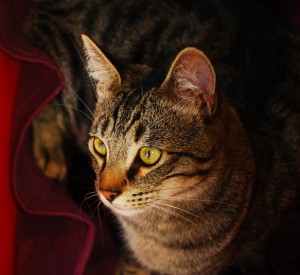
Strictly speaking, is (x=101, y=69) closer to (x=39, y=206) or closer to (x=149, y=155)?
(x=149, y=155)

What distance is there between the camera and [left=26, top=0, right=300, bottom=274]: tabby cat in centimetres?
107

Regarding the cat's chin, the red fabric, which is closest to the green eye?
the cat's chin

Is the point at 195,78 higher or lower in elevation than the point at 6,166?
higher

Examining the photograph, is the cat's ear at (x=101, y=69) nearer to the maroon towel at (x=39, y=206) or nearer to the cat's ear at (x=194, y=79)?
the cat's ear at (x=194, y=79)

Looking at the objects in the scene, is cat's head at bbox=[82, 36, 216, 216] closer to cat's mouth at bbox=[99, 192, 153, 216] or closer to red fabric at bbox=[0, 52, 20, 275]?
cat's mouth at bbox=[99, 192, 153, 216]

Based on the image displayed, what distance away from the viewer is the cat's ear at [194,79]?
988 mm

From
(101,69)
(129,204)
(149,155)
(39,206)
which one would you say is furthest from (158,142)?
(39,206)

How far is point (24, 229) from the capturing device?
5.32ft

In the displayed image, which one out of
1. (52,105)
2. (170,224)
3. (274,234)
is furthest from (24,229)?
(274,234)

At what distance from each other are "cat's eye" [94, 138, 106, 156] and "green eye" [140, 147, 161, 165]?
0.12 metres

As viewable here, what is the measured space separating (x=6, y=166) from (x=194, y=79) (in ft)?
2.73

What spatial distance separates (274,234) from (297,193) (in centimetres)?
15

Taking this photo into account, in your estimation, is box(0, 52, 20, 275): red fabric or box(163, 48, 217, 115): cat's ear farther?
box(0, 52, 20, 275): red fabric

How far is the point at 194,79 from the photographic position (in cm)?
102
